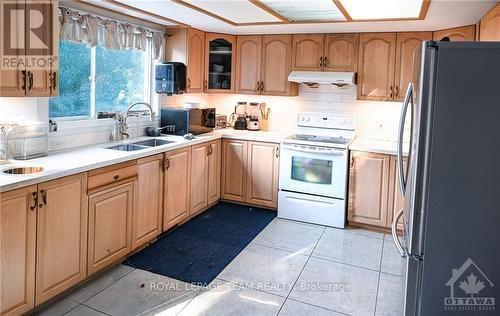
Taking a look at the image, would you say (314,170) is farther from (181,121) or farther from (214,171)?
(181,121)

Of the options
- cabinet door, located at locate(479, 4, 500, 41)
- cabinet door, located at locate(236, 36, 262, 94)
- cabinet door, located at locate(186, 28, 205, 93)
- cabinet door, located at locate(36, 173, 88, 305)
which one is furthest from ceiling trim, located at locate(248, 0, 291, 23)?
cabinet door, located at locate(36, 173, 88, 305)

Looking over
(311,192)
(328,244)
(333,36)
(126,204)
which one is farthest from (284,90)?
(126,204)

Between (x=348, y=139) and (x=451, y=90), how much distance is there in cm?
282

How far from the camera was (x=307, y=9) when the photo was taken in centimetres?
332

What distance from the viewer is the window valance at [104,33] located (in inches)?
123

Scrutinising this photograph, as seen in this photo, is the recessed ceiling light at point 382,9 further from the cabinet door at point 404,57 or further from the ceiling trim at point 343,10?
the cabinet door at point 404,57

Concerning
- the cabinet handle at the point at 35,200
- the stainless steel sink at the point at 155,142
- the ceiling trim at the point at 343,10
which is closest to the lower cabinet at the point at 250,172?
the stainless steel sink at the point at 155,142

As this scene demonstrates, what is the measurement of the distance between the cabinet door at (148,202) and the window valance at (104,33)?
1.13 metres

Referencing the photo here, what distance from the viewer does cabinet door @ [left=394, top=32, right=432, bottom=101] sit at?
4055 millimetres

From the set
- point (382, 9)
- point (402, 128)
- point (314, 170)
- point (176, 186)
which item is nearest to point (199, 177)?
point (176, 186)

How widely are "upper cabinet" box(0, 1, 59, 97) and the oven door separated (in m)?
2.43

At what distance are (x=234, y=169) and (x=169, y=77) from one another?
51.9 inches

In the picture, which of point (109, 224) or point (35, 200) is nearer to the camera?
point (35, 200)

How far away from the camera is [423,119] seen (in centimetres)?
169
